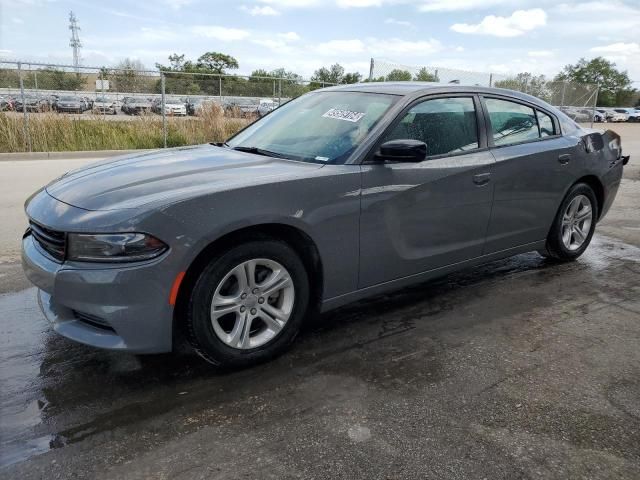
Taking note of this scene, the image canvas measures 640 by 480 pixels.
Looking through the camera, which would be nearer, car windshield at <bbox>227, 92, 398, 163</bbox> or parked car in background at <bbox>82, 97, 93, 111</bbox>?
car windshield at <bbox>227, 92, 398, 163</bbox>

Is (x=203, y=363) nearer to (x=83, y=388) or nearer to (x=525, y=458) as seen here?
(x=83, y=388)

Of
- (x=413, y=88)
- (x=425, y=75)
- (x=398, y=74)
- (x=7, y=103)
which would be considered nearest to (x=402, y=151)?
(x=413, y=88)

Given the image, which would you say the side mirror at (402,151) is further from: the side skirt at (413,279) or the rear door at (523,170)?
the rear door at (523,170)

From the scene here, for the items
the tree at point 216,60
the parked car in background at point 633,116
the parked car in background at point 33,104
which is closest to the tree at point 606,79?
the parked car in background at point 633,116

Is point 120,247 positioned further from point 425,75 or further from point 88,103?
point 425,75

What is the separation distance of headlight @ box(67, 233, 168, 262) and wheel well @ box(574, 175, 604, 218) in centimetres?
397

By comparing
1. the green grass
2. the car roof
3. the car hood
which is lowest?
the green grass

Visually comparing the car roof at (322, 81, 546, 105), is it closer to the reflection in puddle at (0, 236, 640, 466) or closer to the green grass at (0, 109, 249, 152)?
the reflection in puddle at (0, 236, 640, 466)

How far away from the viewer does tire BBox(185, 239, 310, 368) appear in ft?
9.40

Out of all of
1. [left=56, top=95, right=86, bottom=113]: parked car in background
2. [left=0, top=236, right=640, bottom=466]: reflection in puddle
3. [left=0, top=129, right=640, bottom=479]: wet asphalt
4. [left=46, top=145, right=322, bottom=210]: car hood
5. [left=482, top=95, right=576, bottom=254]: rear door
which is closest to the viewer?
[left=0, top=129, right=640, bottom=479]: wet asphalt

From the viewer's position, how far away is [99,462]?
2326 mm

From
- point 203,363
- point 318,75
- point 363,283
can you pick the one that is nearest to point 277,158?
point 363,283

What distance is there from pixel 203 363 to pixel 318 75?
30917mm

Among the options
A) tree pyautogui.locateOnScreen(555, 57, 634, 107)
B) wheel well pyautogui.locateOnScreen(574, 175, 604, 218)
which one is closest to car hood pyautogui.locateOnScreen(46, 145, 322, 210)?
wheel well pyautogui.locateOnScreen(574, 175, 604, 218)
